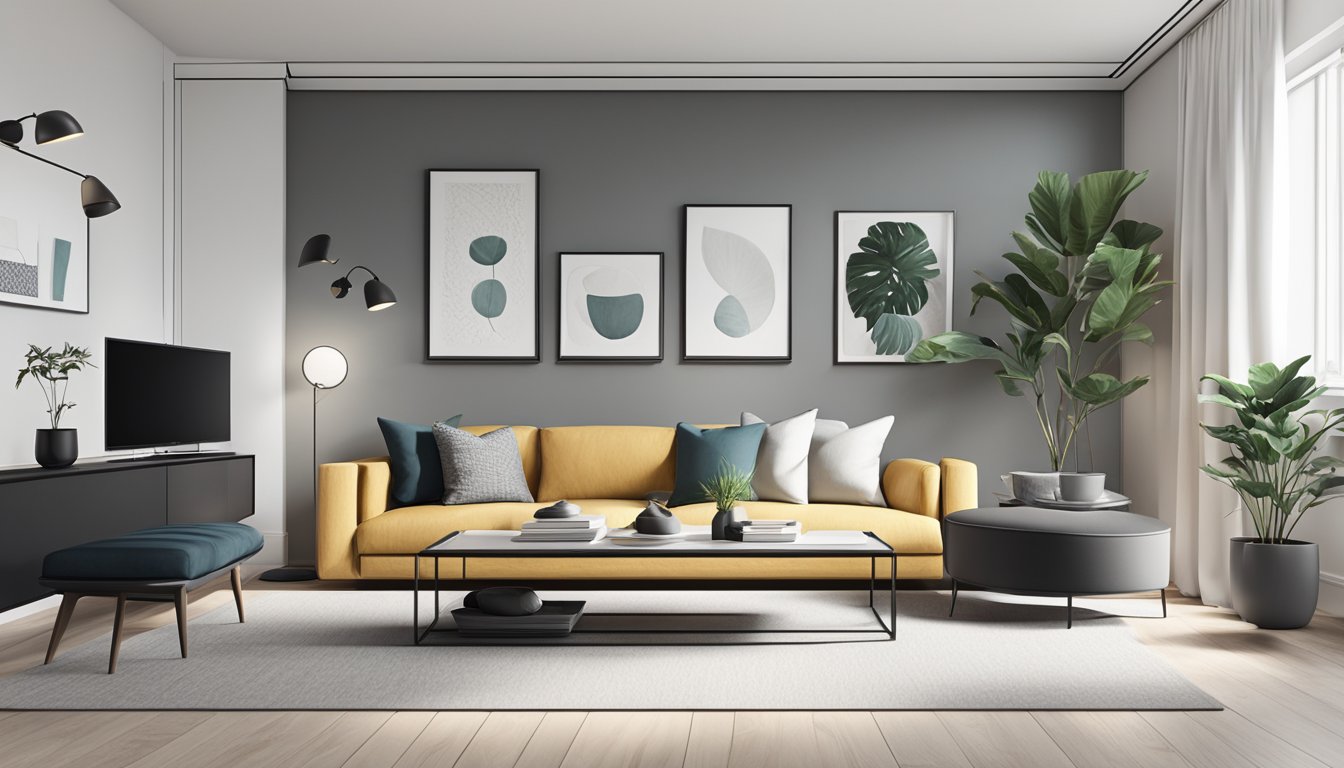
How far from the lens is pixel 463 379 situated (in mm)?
5469

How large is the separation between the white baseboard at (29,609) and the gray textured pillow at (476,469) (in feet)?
5.55

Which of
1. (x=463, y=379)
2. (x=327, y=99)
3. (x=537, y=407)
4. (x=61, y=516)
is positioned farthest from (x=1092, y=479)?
(x=327, y=99)

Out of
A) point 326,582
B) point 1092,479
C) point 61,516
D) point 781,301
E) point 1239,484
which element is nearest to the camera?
point 61,516

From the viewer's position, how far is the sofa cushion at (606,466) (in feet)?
16.4

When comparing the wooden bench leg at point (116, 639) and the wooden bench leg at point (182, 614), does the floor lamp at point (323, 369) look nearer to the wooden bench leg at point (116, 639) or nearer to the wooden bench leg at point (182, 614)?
the wooden bench leg at point (182, 614)

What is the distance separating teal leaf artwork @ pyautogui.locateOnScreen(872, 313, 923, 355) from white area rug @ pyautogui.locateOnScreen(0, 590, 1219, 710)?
1818mm

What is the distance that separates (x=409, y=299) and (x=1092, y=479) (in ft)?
12.2

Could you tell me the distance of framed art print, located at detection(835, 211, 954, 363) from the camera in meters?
5.42

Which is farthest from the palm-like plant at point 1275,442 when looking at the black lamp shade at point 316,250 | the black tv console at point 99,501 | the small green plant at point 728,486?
the black tv console at point 99,501

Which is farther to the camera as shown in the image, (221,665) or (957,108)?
(957,108)

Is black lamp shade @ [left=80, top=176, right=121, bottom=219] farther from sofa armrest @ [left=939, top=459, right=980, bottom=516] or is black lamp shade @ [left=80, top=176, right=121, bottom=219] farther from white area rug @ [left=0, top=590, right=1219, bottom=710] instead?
sofa armrest @ [left=939, top=459, right=980, bottom=516]

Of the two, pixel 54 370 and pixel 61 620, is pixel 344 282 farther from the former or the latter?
pixel 61 620

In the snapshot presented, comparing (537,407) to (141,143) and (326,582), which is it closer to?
(326,582)

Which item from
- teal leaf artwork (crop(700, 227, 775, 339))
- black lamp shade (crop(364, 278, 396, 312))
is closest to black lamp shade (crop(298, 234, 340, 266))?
black lamp shade (crop(364, 278, 396, 312))
